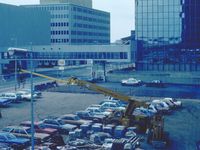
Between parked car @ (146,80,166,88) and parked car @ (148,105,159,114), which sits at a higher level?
parked car @ (146,80,166,88)

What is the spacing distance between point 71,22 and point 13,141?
6632 centimetres

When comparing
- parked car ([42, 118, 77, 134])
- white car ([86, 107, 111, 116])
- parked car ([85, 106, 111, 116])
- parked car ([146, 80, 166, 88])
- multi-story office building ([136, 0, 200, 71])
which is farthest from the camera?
multi-story office building ([136, 0, 200, 71])

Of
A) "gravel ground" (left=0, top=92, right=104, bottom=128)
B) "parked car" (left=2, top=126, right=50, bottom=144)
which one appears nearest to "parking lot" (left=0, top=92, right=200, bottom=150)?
"gravel ground" (left=0, top=92, right=104, bottom=128)

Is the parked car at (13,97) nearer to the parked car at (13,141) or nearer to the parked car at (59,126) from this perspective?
the parked car at (59,126)

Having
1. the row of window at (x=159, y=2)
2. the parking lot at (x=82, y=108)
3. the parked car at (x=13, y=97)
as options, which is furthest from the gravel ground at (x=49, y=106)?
the row of window at (x=159, y=2)

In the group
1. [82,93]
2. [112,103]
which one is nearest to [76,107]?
[112,103]

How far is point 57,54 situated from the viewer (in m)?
46.8

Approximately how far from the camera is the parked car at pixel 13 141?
1742 centimetres

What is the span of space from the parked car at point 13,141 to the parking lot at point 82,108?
13.7ft

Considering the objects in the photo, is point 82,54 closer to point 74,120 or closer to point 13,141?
point 74,120

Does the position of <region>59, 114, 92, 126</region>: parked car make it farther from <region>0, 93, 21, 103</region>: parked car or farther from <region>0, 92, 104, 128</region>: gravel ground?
<region>0, 93, 21, 103</region>: parked car

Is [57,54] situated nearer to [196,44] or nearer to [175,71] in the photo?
[175,71]

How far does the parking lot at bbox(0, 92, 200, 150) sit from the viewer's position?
19984mm

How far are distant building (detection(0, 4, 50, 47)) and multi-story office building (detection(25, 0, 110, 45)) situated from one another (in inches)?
499
